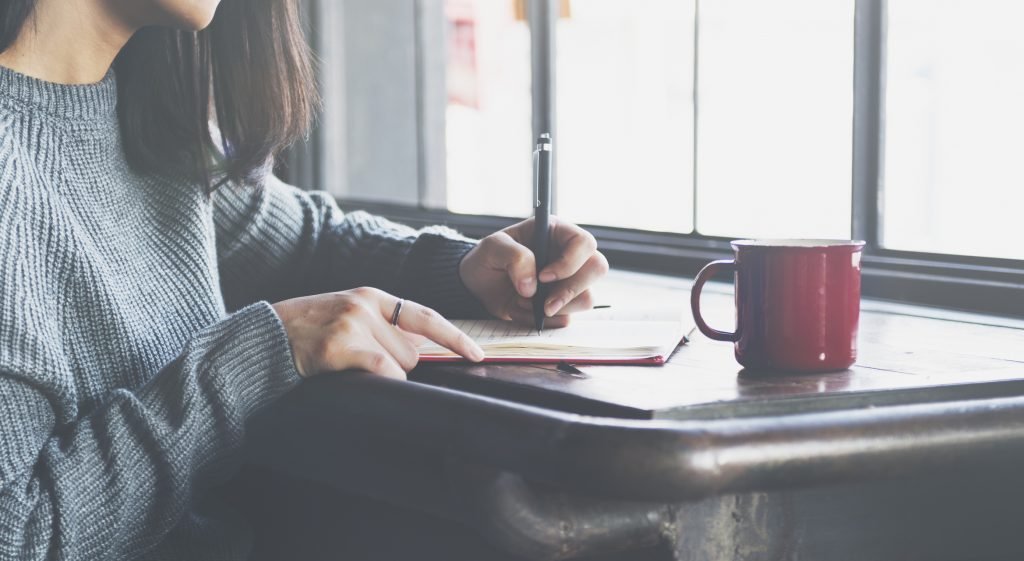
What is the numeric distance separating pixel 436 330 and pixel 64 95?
1.85 feet

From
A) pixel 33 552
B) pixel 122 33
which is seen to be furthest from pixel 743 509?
pixel 122 33

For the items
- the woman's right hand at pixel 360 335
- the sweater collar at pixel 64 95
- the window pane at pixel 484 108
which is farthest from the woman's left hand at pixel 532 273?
the window pane at pixel 484 108

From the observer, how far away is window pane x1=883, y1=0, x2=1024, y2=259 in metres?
1.57

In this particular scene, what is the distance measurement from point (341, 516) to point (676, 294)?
2.13 feet

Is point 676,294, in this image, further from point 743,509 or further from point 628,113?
point 743,509

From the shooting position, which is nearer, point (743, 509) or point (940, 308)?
point (743, 509)

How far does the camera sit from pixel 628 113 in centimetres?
234

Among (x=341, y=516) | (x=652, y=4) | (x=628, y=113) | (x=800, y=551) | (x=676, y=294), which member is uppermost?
(x=652, y=4)

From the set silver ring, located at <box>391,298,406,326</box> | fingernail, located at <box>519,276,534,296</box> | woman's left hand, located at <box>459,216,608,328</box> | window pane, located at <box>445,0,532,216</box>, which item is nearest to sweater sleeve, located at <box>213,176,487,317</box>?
woman's left hand, located at <box>459,216,608,328</box>

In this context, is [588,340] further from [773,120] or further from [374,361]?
[773,120]

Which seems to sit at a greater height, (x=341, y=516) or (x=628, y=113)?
(x=628, y=113)

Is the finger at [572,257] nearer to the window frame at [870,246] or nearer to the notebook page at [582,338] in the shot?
the notebook page at [582,338]

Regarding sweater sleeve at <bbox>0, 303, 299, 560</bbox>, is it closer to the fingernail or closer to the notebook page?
the notebook page

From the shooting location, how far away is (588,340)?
47.9 inches
